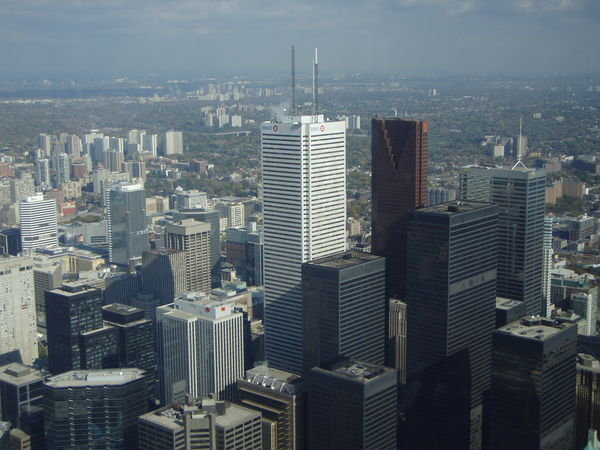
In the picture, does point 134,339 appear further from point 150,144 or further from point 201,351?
point 150,144

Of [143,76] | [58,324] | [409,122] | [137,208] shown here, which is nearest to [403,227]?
[409,122]

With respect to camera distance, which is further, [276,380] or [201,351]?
[201,351]

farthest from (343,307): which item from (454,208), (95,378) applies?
(95,378)

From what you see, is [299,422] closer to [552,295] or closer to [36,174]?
[552,295]

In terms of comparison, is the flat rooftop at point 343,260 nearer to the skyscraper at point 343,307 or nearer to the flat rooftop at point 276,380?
the skyscraper at point 343,307

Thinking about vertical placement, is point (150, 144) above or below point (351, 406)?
above

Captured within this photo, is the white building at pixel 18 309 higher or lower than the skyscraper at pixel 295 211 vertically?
lower

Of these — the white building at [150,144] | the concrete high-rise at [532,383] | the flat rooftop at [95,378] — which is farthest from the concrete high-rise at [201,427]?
the white building at [150,144]
